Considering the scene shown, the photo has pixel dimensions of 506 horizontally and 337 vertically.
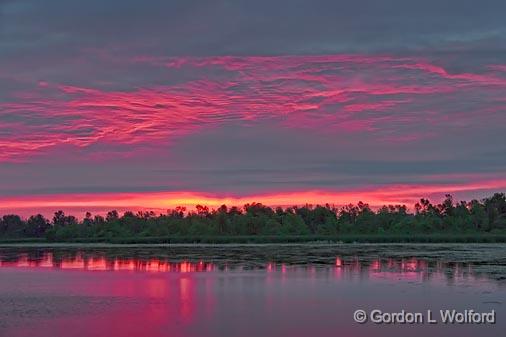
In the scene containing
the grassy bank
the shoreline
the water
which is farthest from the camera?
the shoreline

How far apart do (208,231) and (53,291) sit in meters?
76.7

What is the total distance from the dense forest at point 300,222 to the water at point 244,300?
61.6 metres

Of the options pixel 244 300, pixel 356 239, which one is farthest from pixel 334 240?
pixel 244 300

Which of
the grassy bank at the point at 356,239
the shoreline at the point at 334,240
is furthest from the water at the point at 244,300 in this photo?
the grassy bank at the point at 356,239

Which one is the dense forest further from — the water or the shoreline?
A: the water

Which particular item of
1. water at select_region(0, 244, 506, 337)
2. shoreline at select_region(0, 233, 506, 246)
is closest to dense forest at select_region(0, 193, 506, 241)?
shoreline at select_region(0, 233, 506, 246)

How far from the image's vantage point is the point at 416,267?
2948 centimetres

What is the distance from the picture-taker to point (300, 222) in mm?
98188

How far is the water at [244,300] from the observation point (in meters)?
14.1

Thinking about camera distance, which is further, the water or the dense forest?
the dense forest

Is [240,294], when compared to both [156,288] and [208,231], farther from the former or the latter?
[208,231]

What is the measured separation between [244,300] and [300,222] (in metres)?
80.3

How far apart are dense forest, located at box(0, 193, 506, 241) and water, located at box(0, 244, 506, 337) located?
61.6 m

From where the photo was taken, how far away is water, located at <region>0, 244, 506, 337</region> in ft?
46.1
